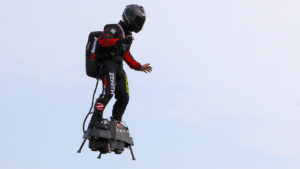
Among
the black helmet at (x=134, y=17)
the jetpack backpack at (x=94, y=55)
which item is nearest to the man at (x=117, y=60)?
the black helmet at (x=134, y=17)

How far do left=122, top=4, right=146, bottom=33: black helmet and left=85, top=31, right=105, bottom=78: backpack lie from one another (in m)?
0.67

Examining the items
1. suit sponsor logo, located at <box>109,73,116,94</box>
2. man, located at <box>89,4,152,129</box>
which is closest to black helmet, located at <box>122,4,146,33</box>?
man, located at <box>89,4,152,129</box>

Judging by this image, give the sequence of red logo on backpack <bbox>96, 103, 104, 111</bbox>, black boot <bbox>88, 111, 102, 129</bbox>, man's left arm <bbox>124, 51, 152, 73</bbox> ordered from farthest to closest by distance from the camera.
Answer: man's left arm <bbox>124, 51, 152, 73</bbox> < black boot <bbox>88, 111, 102, 129</bbox> < red logo on backpack <bbox>96, 103, 104, 111</bbox>

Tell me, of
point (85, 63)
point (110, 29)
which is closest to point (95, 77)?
point (85, 63)

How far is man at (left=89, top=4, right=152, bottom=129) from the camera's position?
12.4 metres

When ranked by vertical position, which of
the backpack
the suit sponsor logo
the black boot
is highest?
the backpack

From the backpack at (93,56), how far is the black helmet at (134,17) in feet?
2.21

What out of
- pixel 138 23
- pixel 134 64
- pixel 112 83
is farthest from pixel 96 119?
pixel 138 23

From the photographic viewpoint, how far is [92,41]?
41.5 feet

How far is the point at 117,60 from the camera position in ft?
41.6

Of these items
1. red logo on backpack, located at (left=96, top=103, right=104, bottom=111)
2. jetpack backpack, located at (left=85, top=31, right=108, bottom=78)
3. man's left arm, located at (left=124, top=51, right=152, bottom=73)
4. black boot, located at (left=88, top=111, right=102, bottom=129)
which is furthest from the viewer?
man's left arm, located at (left=124, top=51, right=152, bottom=73)

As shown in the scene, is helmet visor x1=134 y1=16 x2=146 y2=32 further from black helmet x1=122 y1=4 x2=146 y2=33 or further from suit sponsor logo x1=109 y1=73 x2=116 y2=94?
suit sponsor logo x1=109 y1=73 x2=116 y2=94

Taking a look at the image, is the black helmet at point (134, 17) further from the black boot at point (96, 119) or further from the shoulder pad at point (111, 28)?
the black boot at point (96, 119)

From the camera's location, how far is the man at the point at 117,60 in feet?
40.6
